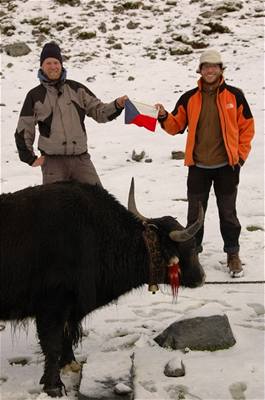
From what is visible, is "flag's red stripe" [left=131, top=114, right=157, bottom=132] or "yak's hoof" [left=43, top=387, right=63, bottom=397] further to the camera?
"flag's red stripe" [left=131, top=114, right=157, bottom=132]

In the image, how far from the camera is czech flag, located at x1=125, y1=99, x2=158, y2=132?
4.41 meters

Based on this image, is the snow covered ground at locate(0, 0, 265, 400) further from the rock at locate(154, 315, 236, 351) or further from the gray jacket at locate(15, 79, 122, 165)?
the gray jacket at locate(15, 79, 122, 165)

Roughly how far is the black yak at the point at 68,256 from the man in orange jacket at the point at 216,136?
4.60 ft

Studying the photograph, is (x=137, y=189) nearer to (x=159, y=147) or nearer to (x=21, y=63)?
(x=159, y=147)

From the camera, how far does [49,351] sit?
3.30m

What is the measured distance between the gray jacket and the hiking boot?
71.8 inches

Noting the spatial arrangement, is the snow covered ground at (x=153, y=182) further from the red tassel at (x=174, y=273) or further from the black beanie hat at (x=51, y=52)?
the black beanie hat at (x=51, y=52)

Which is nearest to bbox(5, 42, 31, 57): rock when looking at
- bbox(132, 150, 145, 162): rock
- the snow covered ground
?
the snow covered ground

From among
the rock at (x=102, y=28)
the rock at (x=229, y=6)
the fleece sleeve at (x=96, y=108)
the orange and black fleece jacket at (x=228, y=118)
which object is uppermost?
the rock at (x=229, y=6)

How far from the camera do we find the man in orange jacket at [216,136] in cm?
468

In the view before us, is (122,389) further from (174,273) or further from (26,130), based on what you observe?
(26,130)

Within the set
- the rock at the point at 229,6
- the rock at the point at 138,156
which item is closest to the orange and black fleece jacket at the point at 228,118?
the rock at the point at 138,156

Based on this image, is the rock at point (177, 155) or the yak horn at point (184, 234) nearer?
the yak horn at point (184, 234)

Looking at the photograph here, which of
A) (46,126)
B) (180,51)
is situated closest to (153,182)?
(46,126)
